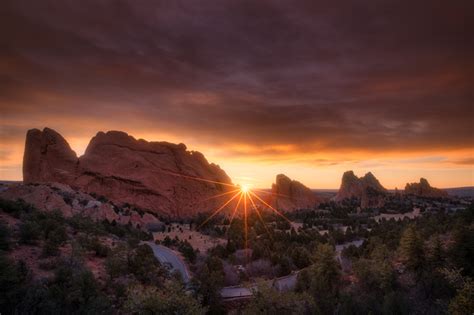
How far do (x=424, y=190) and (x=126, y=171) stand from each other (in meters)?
134

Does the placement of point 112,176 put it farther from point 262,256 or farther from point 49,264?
point 49,264

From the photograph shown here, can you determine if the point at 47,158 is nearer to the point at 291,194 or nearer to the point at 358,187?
the point at 291,194

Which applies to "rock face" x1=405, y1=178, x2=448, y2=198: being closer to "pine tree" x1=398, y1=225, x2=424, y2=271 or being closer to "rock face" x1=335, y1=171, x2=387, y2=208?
"rock face" x1=335, y1=171, x2=387, y2=208

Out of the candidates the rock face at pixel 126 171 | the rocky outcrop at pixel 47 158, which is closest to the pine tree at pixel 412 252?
the rock face at pixel 126 171

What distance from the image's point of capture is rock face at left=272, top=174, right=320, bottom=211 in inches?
4676

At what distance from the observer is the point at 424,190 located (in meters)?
148

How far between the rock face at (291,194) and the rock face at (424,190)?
58733mm

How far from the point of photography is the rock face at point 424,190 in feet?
481

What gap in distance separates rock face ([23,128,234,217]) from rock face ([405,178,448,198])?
346 feet

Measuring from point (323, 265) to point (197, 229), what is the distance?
126 feet

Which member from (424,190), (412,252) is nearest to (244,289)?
(412,252)

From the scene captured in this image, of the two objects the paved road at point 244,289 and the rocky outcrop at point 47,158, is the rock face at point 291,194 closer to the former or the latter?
the rocky outcrop at point 47,158

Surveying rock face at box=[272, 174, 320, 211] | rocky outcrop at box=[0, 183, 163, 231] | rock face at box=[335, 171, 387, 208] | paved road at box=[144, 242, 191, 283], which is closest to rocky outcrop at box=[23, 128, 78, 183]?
rocky outcrop at box=[0, 183, 163, 231]

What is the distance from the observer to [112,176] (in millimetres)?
78188
